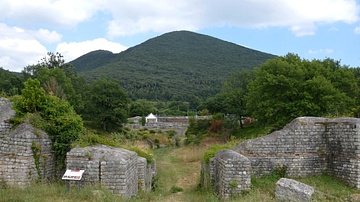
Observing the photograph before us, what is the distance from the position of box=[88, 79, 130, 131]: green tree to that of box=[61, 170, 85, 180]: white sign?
33730 millimetres

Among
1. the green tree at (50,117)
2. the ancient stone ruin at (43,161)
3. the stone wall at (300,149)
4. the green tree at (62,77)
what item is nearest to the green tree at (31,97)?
the green tree at (50,117)

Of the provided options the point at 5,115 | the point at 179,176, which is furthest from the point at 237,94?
the point at 5,115

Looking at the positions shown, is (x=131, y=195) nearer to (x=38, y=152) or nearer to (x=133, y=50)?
(x=38, y=152)

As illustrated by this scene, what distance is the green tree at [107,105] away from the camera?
45.6m

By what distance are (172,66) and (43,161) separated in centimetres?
14975

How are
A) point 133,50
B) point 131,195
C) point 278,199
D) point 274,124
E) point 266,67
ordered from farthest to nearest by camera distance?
1. point 133,50
2. point 266,67
3. point 274,124
4. point 131,195
5. point 278,199

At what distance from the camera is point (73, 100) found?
4516 centimetres

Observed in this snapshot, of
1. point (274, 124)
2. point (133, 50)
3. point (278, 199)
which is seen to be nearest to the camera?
point (278, 199)

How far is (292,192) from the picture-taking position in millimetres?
11539

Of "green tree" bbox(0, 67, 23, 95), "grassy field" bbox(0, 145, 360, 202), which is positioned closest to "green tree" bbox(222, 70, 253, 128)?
"grassy field" bbox(0, 145, 360, 202)

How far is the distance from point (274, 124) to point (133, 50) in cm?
15882

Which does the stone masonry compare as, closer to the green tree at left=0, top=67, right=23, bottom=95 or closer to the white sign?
the white sign

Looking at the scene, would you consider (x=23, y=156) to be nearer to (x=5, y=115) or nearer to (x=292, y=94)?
(x=5, y=115)

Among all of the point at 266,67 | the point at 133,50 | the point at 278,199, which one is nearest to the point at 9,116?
the point at 278,199
